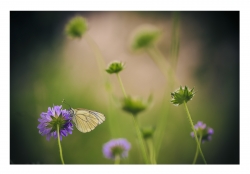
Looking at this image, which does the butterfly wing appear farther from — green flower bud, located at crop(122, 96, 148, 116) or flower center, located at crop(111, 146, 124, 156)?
green flower bud, located at crop(122, 96, 148, 116)

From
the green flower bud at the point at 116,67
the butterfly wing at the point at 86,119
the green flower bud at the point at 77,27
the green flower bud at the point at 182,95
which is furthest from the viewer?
the green flower bud at the point at 77,27

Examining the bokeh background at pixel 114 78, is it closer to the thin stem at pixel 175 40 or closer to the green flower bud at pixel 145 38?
the thin stem at pixel 175 40

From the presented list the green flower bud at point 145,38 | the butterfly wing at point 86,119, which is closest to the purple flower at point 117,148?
the butterfly wing at point 86,119

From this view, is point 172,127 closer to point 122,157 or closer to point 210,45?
point 122,157

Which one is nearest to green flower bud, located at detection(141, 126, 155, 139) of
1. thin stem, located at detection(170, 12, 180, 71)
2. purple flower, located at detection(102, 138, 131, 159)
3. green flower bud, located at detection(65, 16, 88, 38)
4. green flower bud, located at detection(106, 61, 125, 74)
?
purple flower, located at detection(102, 138, 131, 159)

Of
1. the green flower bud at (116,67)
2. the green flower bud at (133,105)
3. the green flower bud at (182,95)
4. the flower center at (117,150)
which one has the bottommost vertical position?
the flower center at (117,150)

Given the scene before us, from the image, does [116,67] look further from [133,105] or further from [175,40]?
[175,40]

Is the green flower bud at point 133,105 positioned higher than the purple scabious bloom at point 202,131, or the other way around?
the green flower bud at point 133,105
